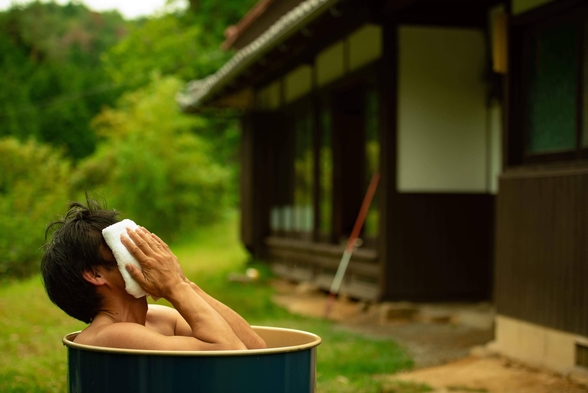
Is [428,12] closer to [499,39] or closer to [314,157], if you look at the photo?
[499,39]

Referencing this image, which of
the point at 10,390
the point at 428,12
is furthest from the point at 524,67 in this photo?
the point at 10,390

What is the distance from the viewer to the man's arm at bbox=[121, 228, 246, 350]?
210cm

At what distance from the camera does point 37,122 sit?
31844 millimetres

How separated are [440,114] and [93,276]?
6851mm

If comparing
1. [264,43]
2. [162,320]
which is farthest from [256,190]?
[162,320]

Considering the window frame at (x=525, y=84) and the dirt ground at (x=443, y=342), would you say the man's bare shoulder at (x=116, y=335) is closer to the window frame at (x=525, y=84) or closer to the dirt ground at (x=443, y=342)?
the dirt ground at (x=443, y=342)

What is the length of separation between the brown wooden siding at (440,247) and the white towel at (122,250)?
21.1 feet

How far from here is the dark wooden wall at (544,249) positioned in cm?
519

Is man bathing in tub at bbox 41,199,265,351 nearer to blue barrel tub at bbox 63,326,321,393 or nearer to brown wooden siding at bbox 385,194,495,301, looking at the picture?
blue barrel tub at bbox 63,326,321,393

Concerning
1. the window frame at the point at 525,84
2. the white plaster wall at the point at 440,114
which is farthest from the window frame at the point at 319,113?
the window frame at the point at 525,84

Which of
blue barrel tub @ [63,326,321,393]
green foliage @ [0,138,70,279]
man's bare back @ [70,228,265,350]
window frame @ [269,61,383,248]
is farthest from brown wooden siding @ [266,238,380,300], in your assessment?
blue barrel tub @ [63,326,321,393]

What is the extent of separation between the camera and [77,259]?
2.19m

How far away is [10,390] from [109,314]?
110 inches

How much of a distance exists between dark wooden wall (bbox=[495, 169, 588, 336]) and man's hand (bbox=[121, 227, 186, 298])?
3.75 meters
